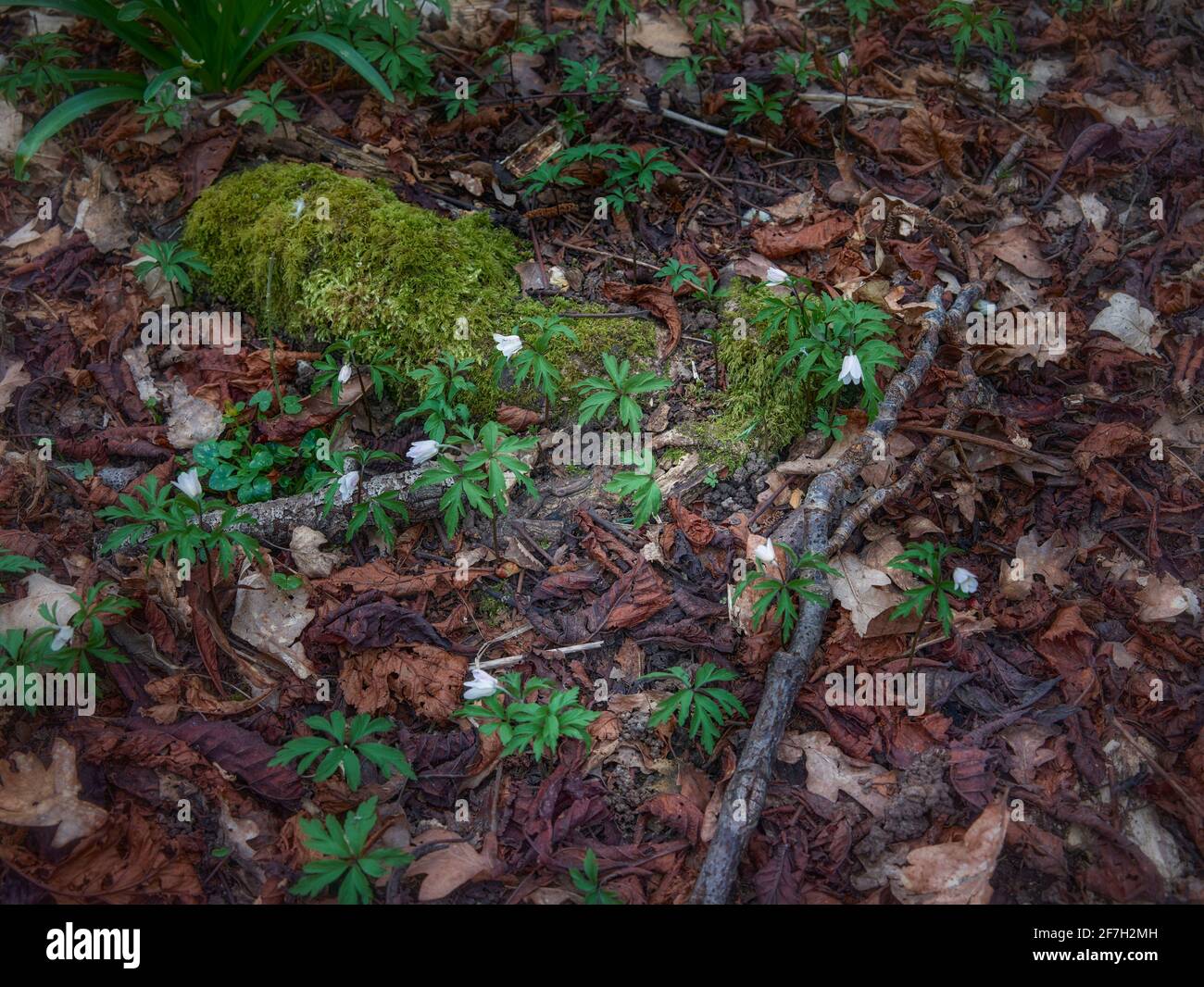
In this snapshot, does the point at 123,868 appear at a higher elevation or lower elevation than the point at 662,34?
lower

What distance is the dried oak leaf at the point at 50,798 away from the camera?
2.57m

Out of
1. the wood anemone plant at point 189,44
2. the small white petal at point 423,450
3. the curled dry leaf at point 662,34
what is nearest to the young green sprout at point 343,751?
the small white petal at point 423,450

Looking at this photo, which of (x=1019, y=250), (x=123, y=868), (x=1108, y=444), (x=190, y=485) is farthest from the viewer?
(x=1019, y=250)

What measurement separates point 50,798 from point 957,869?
277 centimetres

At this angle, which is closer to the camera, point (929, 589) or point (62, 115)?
point (929, 589)

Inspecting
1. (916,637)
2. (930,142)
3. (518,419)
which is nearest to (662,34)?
(930,142)

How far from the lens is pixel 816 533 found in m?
3.09

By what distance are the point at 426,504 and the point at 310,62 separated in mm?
2891

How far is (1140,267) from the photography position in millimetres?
3953

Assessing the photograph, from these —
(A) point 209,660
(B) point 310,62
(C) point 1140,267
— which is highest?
(B) point 310,62

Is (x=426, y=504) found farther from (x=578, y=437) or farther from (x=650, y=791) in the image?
(x=650, y=791)

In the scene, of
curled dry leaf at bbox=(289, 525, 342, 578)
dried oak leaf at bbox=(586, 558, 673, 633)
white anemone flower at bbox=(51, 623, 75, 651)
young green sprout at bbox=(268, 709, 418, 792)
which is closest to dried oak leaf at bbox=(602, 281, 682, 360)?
dried oak leaf at bbox=(586, 558, 673, 633)

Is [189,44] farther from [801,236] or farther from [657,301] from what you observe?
[801,236]
